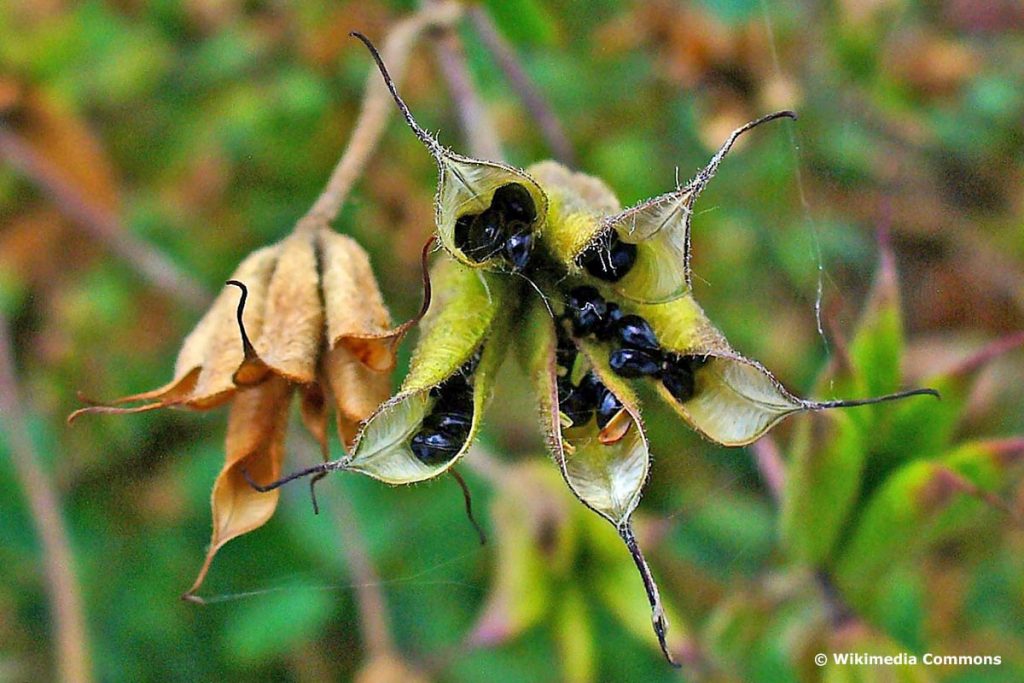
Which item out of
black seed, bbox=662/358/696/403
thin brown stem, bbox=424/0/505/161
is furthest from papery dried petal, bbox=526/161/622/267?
thin brown stem, bbox=424/0/505/161

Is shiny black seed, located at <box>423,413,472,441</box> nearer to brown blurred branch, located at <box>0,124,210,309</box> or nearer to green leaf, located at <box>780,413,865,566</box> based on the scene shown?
green leaf, located at <box>780,413,865,566</box>

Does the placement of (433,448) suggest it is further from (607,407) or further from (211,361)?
(211,361)

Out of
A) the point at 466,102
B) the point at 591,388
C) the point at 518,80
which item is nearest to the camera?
the point at 591,388

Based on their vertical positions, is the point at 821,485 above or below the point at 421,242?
below

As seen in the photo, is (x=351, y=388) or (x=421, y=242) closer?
(x=351, y=388)

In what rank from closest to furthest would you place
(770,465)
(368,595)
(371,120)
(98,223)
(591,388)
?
(591,388) → (371,120) → (770,465) → (368,595) → (98,223)

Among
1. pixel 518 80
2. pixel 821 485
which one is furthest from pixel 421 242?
pixel 821 485

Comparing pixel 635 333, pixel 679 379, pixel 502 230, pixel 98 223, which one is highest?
pixel 98 223
